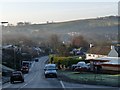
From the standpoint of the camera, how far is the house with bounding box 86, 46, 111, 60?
302 feet

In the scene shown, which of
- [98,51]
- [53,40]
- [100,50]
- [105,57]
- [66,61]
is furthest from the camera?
[98,51]

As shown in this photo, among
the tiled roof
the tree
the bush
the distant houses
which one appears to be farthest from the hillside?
the tiled roof

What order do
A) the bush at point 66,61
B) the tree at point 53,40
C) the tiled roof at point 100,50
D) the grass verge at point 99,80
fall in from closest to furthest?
the grass verge at point 99,80
the tree at point 53,40
the bush at point 66,61
the tiled roof at point 100,50

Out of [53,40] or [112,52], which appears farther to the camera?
[112,52]

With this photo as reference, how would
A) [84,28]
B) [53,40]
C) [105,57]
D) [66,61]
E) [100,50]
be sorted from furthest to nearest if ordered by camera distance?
[100,50] → [66,61] → [105,57] → [53,40] → [84,28]

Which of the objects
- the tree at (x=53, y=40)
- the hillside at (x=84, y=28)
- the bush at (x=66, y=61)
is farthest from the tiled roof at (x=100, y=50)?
the hillside at (x=84, y=28)

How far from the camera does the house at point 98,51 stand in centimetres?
9206

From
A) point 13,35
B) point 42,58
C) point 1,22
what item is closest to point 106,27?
point 1,22

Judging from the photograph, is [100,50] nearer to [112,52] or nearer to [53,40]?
[112,52]

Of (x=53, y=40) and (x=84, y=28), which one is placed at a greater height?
(x=84, y=28)

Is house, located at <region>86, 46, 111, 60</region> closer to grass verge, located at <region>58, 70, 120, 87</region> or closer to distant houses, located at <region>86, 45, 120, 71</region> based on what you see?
distant houses, located at <region>86, 45, 120, 71</region>

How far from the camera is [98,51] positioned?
9456 centimetres

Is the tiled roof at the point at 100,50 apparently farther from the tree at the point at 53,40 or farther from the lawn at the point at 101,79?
the lawn at the point at 101,79

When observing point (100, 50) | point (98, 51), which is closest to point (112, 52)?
point (100, 50)
